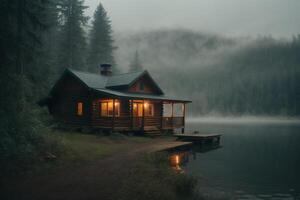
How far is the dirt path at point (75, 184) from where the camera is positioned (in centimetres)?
743

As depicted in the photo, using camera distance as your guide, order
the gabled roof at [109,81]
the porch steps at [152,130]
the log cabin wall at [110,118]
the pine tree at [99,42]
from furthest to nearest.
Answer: the pine tree at [99,42], the gabled roof at [109,81], the porch steps at [152,130], the log cabin wall at [110,118]

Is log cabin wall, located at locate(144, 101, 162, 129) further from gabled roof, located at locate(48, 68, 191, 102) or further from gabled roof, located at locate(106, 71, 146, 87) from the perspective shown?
gabled roof, located at locate(106, 71, 146, 87)

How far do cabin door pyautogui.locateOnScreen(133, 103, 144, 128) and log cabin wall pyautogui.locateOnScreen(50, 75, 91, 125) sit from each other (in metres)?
4.78

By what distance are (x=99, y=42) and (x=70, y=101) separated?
26.3m

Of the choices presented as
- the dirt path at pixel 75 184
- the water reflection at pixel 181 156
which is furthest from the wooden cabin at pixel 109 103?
the dirt path at pixel 75 184

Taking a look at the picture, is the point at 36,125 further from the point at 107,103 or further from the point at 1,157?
the point at 107,103

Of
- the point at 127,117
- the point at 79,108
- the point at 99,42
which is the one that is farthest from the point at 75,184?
the point at 99,42

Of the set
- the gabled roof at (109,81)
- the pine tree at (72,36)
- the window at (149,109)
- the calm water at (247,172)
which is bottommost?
the calm water at (247,172)

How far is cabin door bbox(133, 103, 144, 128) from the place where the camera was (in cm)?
2355

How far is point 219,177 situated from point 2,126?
10.8m

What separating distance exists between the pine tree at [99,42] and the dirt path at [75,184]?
38.8 m

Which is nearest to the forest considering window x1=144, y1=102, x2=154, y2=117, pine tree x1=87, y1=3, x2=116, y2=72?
pine tree x1=87, y1=3, x2=116, y2=72

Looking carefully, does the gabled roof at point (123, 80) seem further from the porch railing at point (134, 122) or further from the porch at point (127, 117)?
the porch railing at point (134, 122)

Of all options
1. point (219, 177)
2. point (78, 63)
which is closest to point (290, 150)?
point (219, 177)
